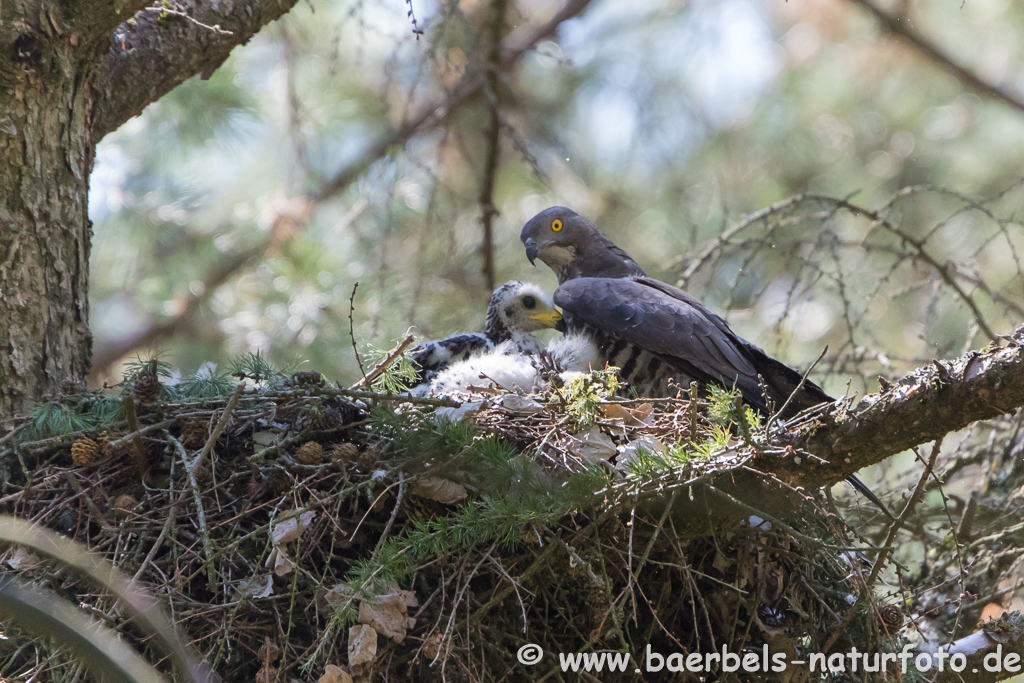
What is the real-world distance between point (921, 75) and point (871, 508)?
5175 mm

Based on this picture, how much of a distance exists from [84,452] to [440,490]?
1.17 m

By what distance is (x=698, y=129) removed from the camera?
810cm

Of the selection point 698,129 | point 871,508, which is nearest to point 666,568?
point 871,508

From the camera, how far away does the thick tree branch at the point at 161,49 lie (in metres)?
3.59

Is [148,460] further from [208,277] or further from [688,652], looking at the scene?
[208,277]

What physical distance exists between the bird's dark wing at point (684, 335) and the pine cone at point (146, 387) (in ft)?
6.26

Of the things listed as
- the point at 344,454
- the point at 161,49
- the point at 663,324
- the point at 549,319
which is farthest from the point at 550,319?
the point at 161,49

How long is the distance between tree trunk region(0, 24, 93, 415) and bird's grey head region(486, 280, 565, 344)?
1.93 meters

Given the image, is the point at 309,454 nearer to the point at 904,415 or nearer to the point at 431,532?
the point at 431,532

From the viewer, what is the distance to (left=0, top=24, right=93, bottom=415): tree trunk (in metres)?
3.20

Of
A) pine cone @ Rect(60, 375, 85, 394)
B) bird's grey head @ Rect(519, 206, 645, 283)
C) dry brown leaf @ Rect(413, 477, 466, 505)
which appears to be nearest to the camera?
dry brown leaf @ Rect(413, 477, 466, 505)

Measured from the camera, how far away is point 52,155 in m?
3.35

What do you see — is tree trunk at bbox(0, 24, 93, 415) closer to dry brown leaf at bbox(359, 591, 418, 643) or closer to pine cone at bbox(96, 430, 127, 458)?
pine cone at bbox(96, 430, 127, 458)

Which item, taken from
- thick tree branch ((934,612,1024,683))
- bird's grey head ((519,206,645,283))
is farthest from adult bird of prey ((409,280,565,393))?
thick tree branch ((934,612,1024,683))
